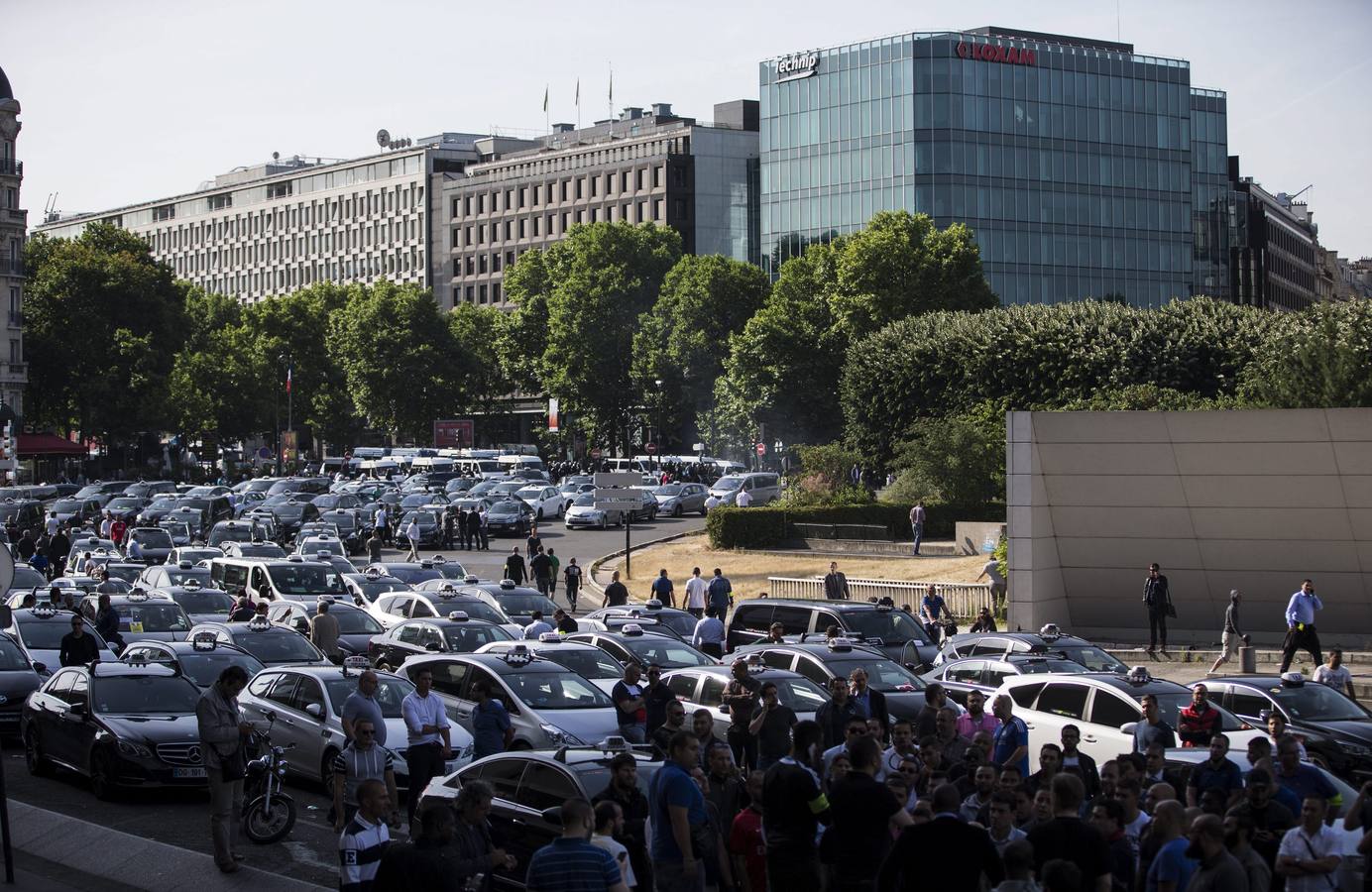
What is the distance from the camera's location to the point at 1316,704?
19703 mm

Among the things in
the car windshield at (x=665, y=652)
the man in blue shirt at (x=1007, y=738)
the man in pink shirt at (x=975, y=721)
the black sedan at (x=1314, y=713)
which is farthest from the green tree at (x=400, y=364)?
the man in blue shirt at (x=1007, y=738)

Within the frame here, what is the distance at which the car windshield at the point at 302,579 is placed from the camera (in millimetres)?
32406

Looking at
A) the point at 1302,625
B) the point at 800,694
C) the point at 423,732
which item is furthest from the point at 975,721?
the point at 1302,625

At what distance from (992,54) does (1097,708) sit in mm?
89639

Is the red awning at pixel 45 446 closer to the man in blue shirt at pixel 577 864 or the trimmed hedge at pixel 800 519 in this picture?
the trimmed hedge at pixel 800 519

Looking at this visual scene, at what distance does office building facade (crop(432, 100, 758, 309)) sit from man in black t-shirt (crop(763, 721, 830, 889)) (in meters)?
118

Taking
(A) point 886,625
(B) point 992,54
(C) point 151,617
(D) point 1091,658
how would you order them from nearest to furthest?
(D) point 1091,658 < (A) point 886,625 < (C) point 151,617 < (B) point 992,54

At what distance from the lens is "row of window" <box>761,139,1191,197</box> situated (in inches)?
4040

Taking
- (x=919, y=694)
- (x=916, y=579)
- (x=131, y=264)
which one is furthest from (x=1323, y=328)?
(x=131, y=264)

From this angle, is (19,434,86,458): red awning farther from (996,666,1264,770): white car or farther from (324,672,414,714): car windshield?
(996,666,1264,770): white car

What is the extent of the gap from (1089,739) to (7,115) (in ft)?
349

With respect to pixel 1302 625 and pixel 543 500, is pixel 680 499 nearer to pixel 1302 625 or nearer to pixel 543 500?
pixel 543 500

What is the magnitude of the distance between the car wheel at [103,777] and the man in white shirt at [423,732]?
3917mm

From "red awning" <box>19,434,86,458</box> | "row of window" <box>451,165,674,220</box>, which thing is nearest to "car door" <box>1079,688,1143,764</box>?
"red awning" <box>19,434,86,458</box>
